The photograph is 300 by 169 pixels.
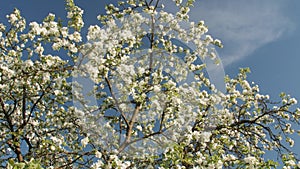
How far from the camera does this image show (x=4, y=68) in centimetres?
742

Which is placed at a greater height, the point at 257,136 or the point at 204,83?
the point at 204,83

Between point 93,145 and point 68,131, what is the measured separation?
4.41 ft

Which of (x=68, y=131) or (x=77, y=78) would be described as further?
(x=68, y=131)

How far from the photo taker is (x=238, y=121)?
32.5 feet

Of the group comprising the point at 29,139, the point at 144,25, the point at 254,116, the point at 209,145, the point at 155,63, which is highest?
the point at 144,25

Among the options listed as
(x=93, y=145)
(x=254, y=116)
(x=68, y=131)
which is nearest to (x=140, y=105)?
(x=93, y=145)

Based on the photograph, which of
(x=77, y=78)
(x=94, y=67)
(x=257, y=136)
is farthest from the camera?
(x=257, y=136)

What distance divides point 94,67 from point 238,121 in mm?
4525

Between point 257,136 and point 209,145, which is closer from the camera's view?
point 209,145

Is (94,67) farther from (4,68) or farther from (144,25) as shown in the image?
(144,25)

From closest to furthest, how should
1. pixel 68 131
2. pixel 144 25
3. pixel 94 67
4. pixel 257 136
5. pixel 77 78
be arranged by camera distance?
pixel 94 67 → pixel 77 78 → pixel 68 131 → pixel 144 25 → pixel 257 136

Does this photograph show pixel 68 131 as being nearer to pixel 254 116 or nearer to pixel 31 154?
pixel 31 154

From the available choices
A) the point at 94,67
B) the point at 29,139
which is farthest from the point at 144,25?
the point at 29,139

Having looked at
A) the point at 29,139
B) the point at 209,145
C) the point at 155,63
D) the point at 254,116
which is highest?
the point at 155,63
